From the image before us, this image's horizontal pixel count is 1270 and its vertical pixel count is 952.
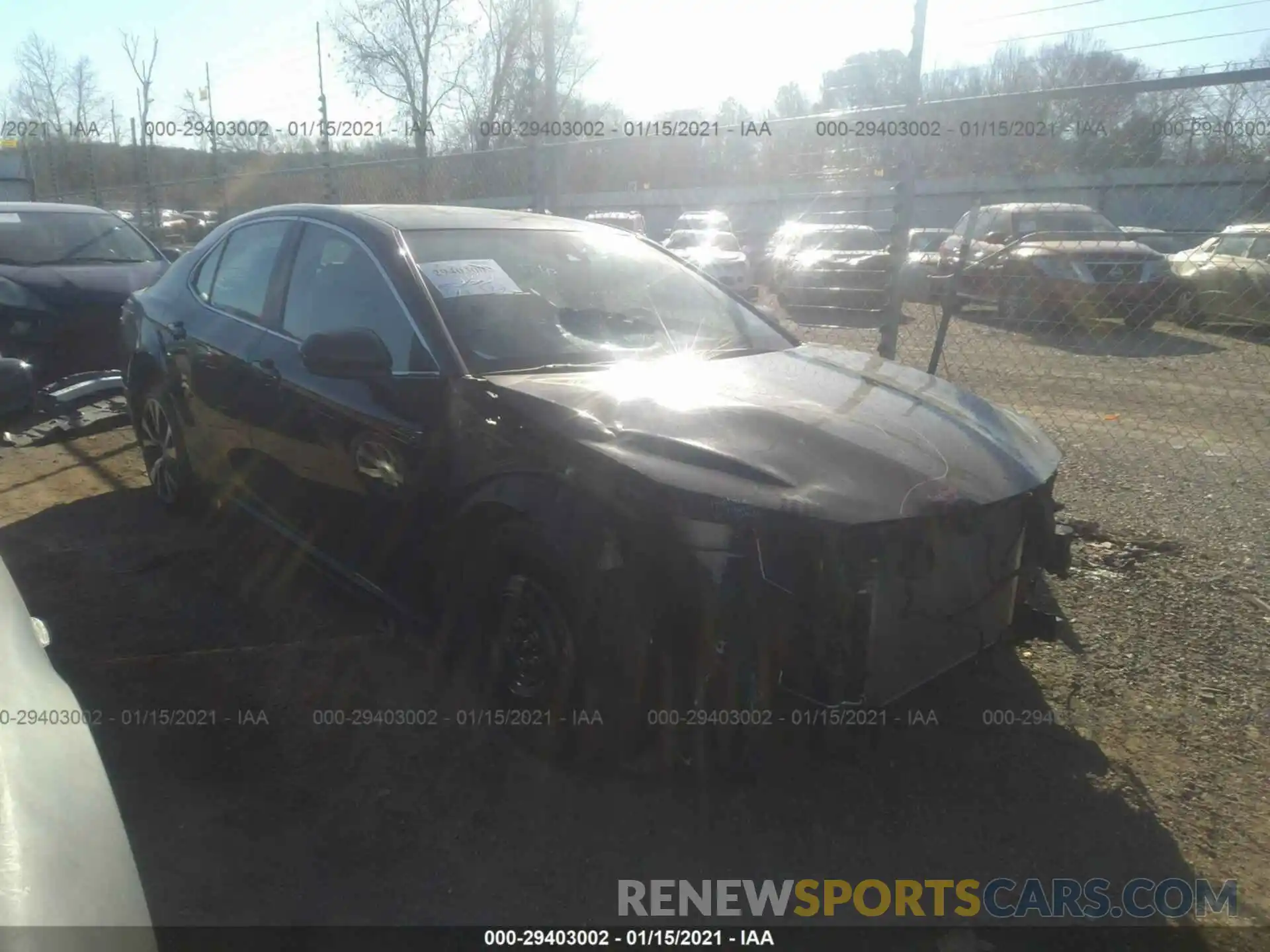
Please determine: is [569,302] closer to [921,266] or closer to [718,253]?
[921,266]

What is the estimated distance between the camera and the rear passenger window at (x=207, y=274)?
4.58 meters

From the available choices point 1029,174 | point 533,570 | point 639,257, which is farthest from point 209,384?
point 1029,174

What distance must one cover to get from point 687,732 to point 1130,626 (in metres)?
2.24

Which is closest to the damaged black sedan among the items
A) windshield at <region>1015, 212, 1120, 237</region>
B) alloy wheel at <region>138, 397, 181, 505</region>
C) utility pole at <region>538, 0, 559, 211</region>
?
alloy wheel at <region>138, 397, 181, 505</region>

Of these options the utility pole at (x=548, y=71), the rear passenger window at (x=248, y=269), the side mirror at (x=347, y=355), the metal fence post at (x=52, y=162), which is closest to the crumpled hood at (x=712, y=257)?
the utility pole at (x=548, y=71)

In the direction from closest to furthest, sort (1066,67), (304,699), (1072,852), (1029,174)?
(1072,852), (304,699), (1029,174), (1066,67)

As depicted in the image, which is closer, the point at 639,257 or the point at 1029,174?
the point at 639,257

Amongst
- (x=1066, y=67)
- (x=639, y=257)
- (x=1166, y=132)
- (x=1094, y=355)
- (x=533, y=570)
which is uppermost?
(x=1066, y=67)

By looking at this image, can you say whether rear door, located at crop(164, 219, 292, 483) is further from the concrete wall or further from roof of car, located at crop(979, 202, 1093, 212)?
roof of car, located at crop(979, 202, 1093, 212)

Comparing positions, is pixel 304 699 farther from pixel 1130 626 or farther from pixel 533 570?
pixel 1130 626

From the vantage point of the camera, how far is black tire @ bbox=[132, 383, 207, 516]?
15.7 ft

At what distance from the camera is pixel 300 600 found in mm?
4133

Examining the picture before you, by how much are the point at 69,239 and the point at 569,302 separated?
7.05m

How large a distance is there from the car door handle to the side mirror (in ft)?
2.14
